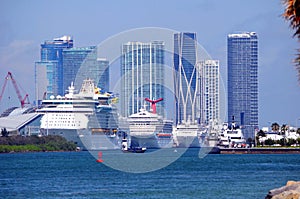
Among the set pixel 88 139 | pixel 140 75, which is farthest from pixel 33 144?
pixel 140 75

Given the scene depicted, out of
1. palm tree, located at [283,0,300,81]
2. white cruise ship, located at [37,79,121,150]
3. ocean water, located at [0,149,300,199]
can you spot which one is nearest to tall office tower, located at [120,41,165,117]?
white cruise ship, located at [37,79,121,150]

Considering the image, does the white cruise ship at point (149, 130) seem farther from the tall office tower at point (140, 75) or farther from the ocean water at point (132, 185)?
the ocean water at point (132, 185)

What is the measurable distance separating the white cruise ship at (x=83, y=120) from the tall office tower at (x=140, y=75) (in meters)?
18.1

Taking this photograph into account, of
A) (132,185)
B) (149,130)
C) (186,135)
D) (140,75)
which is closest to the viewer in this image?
(132,185)

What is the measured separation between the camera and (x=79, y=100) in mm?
132625

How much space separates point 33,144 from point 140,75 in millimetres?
55940

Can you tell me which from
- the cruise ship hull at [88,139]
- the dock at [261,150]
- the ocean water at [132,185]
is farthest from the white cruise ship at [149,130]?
the ocean water at [132,185]

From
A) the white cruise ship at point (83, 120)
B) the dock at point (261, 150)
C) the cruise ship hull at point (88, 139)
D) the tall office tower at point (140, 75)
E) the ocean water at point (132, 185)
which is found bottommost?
the dock at point (261, 150)

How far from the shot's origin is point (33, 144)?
4695 inches

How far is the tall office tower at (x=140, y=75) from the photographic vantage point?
156m

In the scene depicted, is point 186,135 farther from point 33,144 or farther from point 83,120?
point 33,144

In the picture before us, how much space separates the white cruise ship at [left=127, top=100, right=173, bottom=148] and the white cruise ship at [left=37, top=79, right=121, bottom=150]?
5.79 meters

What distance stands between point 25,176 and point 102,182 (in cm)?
985

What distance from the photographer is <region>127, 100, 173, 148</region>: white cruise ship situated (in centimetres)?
13725
